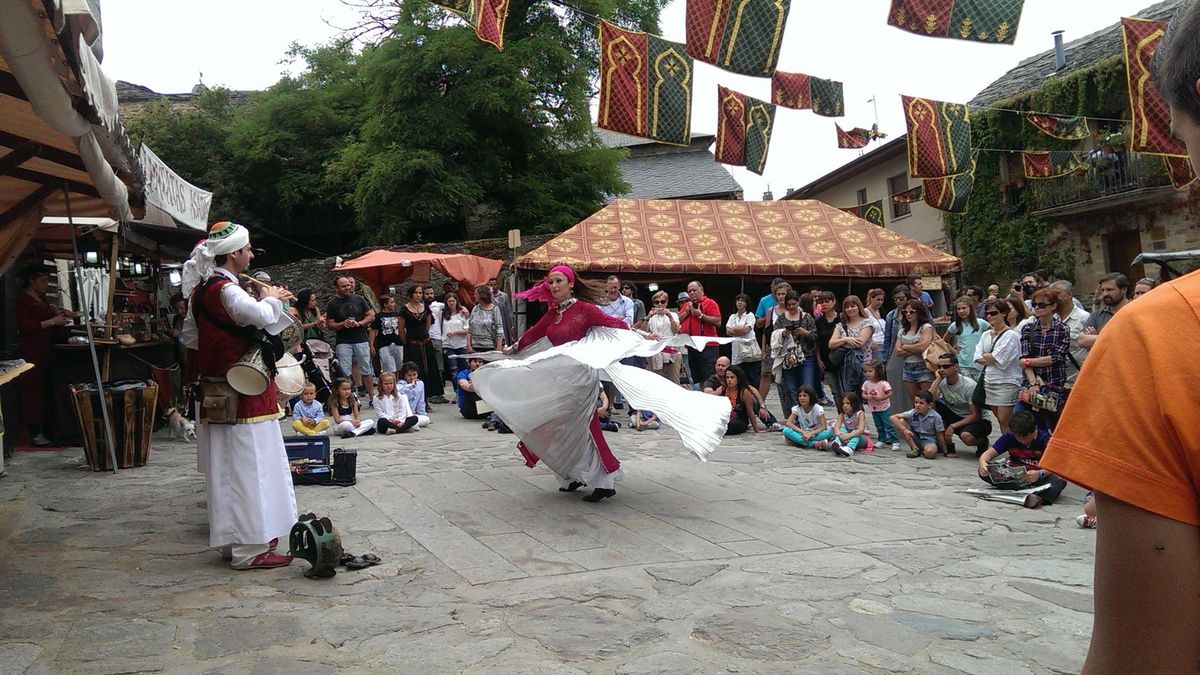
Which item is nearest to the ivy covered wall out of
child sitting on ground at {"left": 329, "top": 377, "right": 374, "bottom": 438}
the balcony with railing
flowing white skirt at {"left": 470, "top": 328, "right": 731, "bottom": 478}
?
the balcony with railing

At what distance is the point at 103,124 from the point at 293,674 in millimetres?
2572

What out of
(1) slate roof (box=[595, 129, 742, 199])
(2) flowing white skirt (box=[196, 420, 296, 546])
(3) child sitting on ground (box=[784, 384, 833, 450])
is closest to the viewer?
(2) flowing white skirt (box=[196, 420, 296, 546])

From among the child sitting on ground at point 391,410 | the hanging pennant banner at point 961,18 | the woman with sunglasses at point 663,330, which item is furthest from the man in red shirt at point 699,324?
the hanging pennant banner at point 961,18

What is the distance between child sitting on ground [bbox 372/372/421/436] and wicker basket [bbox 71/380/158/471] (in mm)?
2977

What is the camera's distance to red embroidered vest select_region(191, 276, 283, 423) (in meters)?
5.29

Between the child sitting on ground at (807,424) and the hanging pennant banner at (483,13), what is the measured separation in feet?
16.2

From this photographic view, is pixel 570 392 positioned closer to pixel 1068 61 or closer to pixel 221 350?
pixel 221 350

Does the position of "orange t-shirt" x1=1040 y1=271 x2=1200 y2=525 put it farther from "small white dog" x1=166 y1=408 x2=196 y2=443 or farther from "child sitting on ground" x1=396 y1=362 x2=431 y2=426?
"child sitting on ground" x1=396 y1=362 x2=431 y2=426

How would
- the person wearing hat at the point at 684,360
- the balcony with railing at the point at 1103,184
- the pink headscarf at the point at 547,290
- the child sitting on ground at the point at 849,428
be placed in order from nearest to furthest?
the pink headscarf at the point at 547,290
the child sitting on ground at the point at 849,428
the person wearing hat at the point at 684,360
the balcony with railing at the point at 1103,184

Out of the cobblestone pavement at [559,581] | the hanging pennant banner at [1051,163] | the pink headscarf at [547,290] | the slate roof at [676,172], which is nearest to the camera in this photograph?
the cobblestone pavement at [559,581]

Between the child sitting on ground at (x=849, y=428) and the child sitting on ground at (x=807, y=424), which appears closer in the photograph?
the child sitting on ground at (x=849, y=428)

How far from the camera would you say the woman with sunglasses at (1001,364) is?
863cm

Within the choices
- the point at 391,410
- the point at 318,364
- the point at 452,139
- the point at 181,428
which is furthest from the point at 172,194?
the point at 452,139

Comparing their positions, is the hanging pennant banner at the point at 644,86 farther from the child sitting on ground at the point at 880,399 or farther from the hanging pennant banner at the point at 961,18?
the child sitting on ground at the point at 880,399
